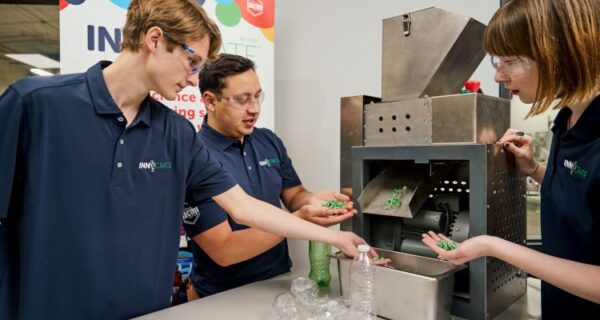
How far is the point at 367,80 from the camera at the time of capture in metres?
2.40

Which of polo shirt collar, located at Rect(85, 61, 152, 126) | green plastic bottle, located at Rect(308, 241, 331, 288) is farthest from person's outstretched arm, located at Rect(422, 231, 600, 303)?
polo shirt collar, located at Rect(85, 61, 152, 126)

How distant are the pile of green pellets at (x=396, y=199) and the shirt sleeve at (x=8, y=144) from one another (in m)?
1.00

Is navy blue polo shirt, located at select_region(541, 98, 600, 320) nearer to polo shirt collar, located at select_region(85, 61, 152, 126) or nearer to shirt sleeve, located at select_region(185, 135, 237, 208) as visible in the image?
shirt sleeve, located at select_region(185, 135, 237, 208)

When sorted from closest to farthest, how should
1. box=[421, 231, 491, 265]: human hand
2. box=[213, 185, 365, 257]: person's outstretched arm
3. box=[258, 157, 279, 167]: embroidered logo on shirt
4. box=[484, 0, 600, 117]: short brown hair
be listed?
box=[484, 0, 600, 117]: short brown hair
box=[421, 231, 491, 265]: human hand
box=[213, 185, 365, 257]: person's outstretched arm
box=[258, 157, 279, 167]: embroidered logo on shirt

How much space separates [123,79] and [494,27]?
40.4 inches

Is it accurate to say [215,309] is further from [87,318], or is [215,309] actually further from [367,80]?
[367,80]

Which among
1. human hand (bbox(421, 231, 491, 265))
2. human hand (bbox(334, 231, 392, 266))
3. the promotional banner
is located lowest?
human hand (bbox(334, 231, 392, 266))

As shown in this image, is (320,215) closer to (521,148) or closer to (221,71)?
(521,148)

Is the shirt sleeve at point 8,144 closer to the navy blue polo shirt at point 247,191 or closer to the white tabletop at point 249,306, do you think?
the white tabletop at point 249,306

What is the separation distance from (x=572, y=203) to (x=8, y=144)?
138 centimetres

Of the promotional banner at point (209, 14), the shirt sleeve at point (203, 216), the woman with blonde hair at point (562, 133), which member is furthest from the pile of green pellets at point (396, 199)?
the promotional banner at point (209, 14)

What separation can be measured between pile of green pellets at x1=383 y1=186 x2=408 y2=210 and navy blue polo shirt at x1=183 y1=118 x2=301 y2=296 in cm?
68

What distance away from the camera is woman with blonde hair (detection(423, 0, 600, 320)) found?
2.69ft

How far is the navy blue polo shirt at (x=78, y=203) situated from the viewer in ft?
3.37
